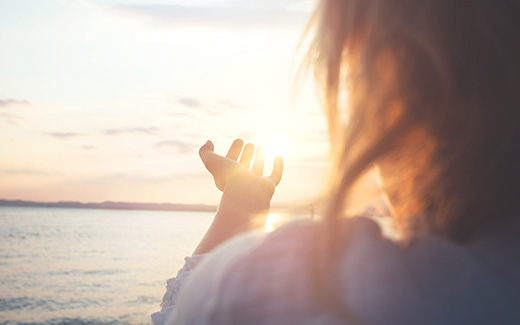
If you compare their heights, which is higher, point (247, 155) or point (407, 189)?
point (247, 155)

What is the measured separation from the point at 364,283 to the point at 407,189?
0.86 feet

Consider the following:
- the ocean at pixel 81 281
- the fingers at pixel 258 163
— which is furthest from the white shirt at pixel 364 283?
the ocean at pixel 81 281

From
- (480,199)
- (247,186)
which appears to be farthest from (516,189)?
(247,186)

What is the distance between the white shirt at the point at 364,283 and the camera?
1.70ft

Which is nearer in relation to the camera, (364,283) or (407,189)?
(364,283)

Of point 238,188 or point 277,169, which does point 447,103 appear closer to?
point 238,188

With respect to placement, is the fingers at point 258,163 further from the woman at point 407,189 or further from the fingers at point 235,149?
the woman at point 407,189

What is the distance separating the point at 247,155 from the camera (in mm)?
2064

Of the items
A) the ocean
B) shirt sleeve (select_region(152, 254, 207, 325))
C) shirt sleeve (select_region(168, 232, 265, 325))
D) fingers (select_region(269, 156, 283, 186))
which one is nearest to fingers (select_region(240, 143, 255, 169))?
fingers (select_region(269, 156, 283, 186))

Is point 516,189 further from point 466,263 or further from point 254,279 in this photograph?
point 254,279

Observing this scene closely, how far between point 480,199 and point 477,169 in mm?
46

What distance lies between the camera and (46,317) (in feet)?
46.8

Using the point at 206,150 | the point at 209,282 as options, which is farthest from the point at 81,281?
the point at 209,282

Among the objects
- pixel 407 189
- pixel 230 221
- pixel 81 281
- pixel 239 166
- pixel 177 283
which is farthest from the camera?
pixel 81 281
